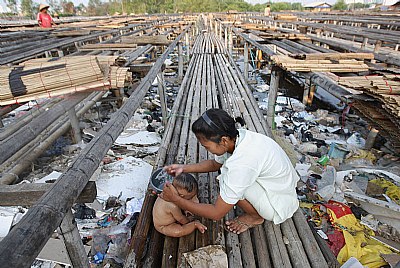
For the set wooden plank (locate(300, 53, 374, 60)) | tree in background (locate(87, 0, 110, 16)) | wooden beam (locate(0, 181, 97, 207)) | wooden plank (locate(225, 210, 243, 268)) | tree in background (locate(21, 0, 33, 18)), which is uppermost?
tree in background (locate(87, 0, 110, 16))

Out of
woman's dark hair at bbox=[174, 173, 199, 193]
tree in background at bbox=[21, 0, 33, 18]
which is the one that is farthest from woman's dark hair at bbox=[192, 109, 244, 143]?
tree in background at bbox=[21, 0, 33, 18]

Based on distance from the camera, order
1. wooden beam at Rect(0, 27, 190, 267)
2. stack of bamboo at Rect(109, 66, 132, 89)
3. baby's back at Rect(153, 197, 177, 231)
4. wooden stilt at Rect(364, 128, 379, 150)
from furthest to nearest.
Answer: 1. wooden stilt at Rect(364, 128, 379, 150)
2. stack of bamboo at Rect(109, 66, 132, 89)
3. baby's back at Rect(153, 197, 177, 231)
4. wooden beam at Rect(0, 27, 190, 267)

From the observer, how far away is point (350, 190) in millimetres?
4113

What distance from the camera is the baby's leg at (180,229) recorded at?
206cm

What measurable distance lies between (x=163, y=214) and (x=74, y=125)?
424cm

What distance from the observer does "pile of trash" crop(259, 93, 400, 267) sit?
314 cm

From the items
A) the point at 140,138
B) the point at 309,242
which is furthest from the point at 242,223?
the point at 140,138

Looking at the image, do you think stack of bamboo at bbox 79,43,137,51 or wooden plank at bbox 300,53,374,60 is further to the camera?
stack of bamboo at bbox 79,43,137,51

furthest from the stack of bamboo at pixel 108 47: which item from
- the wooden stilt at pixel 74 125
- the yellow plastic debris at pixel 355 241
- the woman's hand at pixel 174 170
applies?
the yellow plastic debris at pixel 355 241

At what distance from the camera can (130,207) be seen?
11.5 feet

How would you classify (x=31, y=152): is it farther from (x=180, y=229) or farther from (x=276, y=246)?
(x=276, y=246)

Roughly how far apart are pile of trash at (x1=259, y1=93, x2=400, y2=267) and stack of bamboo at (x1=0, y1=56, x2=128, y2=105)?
3.15 meters

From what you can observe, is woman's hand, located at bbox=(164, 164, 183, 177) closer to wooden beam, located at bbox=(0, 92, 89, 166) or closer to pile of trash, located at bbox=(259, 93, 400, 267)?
wooden beam, located at bbox=(0, 92, 89, 166)

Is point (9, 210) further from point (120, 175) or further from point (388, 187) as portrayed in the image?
point (388, 187)
